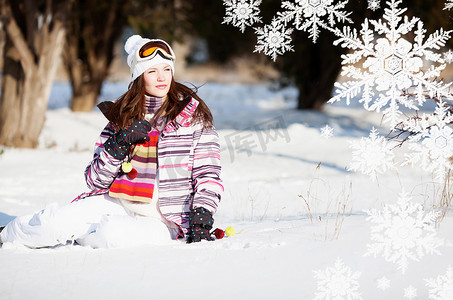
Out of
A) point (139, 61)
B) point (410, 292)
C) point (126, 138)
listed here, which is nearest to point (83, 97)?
point (139, 61)

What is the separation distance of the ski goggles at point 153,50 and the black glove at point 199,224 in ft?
3.42

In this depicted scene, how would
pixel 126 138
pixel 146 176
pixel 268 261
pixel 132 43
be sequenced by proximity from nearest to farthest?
1. pixel 268 261
2. pixel 126 138
3. pixel 146 176
4. pixel 132 43

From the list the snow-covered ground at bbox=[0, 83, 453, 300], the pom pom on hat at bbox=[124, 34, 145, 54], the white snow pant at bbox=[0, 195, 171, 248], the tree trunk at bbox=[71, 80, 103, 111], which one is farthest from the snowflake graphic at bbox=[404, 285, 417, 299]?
the tree trunk at bbox=[71, 80, 103, 111]

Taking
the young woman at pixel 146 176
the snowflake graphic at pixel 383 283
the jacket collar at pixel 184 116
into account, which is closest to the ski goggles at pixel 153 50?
the young woman at pixel 146 176

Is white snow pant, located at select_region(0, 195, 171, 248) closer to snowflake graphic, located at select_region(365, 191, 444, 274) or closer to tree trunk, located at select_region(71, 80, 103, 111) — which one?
snowflake graphic, located at select_region(365, 191, 444, 274)

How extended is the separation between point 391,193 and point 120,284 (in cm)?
356

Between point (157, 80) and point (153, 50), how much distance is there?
20 cm

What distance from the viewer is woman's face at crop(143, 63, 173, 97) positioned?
12.2ft

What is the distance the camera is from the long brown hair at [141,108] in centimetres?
369

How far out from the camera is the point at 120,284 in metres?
2.91

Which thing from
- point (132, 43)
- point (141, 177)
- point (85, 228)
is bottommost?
point (85, 228)

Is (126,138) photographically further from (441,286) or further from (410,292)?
(441,286)

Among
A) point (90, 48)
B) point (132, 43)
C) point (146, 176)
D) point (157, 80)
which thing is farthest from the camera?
point (90, 48)

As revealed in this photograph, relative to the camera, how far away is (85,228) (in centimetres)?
359
